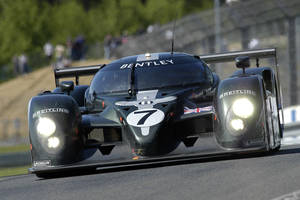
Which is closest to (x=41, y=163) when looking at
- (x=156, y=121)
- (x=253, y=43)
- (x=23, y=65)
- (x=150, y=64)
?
(x=156, y=121)

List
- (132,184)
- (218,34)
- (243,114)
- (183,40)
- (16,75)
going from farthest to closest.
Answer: (16,75)
(183,40)
(218,34)
(243,114)
(132,184)

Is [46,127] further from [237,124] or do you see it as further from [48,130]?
[237,124]

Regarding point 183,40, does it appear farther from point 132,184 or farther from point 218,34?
point 132,184

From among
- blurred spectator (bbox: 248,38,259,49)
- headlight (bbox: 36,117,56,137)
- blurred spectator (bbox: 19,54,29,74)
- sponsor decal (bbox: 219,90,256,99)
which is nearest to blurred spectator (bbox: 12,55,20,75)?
blurred spectator (bbox: 19,54,29,74)

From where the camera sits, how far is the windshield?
9.41m

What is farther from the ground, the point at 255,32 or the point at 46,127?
the point at 255,32

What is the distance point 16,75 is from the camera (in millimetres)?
50188

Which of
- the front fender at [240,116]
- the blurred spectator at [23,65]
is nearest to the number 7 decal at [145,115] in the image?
the front fender at [240,116]

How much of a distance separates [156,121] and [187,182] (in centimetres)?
132

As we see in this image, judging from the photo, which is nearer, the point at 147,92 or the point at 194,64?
the point at 147,92

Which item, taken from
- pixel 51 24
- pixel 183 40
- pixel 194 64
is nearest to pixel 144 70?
pixel 194 64

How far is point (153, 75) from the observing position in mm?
9539

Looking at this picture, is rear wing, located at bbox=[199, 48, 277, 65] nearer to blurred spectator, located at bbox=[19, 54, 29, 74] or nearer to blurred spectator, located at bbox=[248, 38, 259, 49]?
blurred spectator, located at bbox=[248, 38, 259, 49]

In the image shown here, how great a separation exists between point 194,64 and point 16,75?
1629 inches
